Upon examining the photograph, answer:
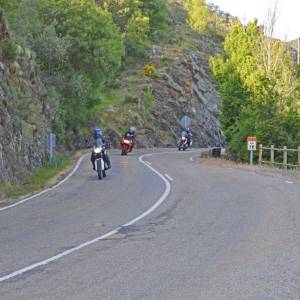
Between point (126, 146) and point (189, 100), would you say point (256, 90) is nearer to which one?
point (126, 146)

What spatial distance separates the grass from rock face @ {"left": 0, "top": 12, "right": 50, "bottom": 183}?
0.36 meters

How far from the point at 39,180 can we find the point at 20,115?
5.32 metres

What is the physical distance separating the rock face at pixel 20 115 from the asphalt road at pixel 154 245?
13.6 feet

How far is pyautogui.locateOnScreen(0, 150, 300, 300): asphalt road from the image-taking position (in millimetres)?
7012

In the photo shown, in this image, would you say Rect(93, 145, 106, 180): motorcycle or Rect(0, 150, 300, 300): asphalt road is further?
Rect(93, 145, 106, 180): motorcycle

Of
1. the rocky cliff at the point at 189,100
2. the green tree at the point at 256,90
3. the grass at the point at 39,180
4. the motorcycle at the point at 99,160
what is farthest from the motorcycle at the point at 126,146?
the rocky cliff at the point at 189,100

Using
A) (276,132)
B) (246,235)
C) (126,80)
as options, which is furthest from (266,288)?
(126,80)

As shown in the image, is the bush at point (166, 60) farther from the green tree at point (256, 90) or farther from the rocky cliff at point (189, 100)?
the green tree at point (256, 90)

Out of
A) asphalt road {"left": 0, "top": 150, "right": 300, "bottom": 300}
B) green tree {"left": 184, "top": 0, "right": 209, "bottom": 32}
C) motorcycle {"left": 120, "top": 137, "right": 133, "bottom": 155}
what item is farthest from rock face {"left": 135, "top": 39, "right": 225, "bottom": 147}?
asphalt road {"left": 0, "top": 150, "right": 300, "bottom": 300}

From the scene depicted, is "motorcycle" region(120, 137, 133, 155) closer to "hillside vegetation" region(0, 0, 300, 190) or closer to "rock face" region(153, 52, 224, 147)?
"hillside vegetation" region(0, 0, 300, 190)

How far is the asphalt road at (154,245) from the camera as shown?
7012 mm

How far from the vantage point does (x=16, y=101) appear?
2630 centimetres

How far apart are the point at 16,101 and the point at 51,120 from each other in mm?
10365

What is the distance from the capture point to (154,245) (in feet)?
31.9
